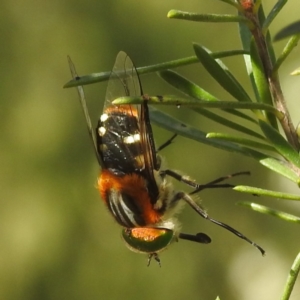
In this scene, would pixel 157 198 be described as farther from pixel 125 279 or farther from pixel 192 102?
pixel 125 279

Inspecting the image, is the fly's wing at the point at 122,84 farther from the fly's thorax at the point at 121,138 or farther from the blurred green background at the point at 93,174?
the blurred green background at the point at 93,174

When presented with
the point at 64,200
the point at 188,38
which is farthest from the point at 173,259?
the point at 188,38

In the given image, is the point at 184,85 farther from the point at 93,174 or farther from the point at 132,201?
the point at 93,174

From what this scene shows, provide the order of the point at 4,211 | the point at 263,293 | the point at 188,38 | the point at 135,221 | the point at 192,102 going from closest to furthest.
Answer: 1. the point at 192,102
2. the point at 135,221
3. the point at 263,293
4. the point at 188,38
5. the point at 4,211

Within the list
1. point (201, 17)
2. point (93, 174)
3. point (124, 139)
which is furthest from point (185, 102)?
point (93, 174)

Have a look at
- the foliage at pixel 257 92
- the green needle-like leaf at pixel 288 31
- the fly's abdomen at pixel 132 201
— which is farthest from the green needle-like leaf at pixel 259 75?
the fly's abdomen at pixel 132 201

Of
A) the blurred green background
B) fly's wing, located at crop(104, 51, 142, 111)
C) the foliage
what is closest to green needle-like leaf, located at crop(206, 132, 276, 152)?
the foliage
